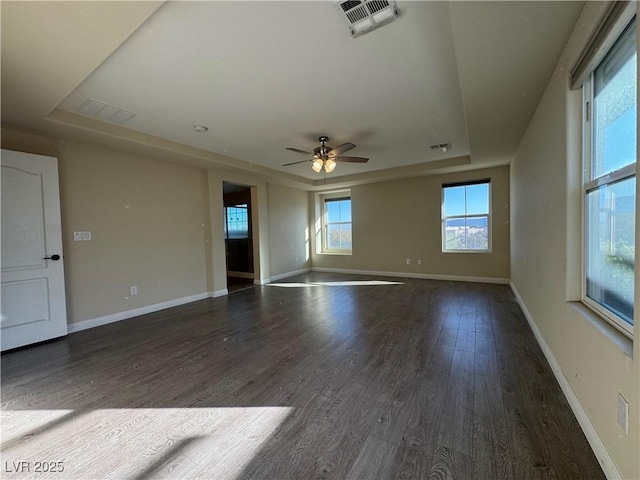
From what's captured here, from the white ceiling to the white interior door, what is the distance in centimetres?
51

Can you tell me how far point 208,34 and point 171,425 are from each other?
253 centimetres

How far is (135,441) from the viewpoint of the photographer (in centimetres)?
155

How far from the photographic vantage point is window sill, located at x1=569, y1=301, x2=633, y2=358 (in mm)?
1159

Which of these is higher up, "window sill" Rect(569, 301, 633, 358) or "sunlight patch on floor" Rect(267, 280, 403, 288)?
"window sill" Rect(569, 301, 633, 358)

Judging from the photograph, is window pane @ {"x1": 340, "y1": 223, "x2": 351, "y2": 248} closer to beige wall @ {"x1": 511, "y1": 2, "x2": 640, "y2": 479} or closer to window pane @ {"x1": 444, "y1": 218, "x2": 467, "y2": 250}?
window pane @ {"x1": 444, "y1": 218, "x2": 467, "y2": 250}

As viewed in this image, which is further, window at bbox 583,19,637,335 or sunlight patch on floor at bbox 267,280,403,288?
sunlight patch on floor at bbox 267,280,403,288

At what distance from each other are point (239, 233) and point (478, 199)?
5.73 meters

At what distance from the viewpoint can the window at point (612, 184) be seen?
1.25 metres

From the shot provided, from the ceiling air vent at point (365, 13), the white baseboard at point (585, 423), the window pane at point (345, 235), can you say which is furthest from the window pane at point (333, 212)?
the ceiling air vent at point (365, 13)

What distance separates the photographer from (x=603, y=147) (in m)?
1.53

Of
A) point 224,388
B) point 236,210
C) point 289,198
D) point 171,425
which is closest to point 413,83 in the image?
point 224,388

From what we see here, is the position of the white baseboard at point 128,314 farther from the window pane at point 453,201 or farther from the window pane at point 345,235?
the window pane at point 453,201

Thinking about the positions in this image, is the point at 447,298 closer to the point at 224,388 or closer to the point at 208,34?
the point at 224,388

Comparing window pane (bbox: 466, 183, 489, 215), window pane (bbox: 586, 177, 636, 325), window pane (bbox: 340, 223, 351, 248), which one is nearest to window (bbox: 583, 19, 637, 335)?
window pane (bbox: 586, 177, 636, 325)
